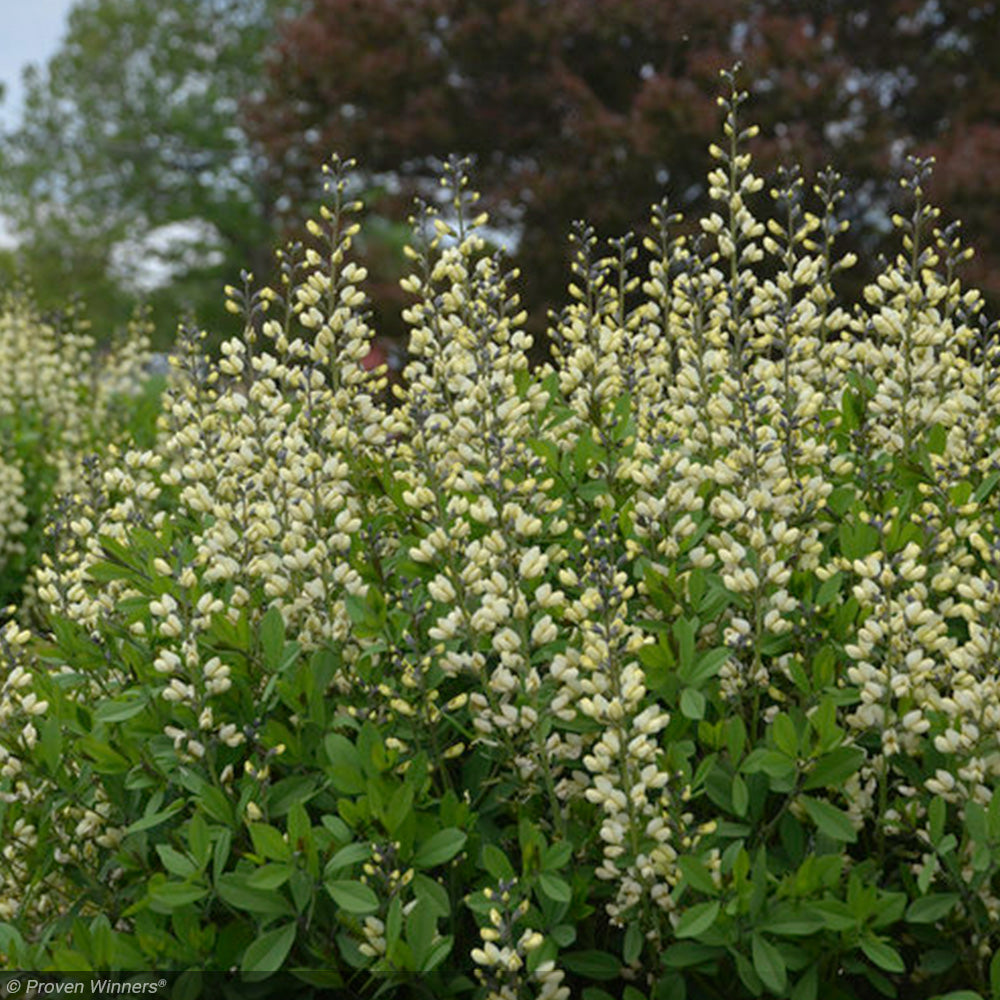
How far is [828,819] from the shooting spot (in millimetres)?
2881

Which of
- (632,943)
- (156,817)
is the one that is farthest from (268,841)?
(632,943)

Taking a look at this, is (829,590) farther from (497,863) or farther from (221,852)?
(221,852)

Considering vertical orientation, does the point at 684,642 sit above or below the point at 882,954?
above

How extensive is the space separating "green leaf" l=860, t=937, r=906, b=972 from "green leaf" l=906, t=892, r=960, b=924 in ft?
0.30

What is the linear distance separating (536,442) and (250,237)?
32.0 metres

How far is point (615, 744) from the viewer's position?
282 cm

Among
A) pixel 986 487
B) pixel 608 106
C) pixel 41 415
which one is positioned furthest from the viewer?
pixel 608 106

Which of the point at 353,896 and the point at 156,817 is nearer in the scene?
the point at 353,896

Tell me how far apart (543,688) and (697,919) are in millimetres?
644

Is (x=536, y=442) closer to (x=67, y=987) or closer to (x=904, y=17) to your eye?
(x=67, y=987)

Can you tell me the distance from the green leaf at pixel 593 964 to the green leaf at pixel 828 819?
0.57 m

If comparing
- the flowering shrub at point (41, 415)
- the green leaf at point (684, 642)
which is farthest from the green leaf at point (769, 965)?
the flowering shrub at point (41, 415)

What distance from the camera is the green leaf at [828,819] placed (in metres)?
2.86

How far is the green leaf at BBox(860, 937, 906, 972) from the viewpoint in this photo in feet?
8.94
